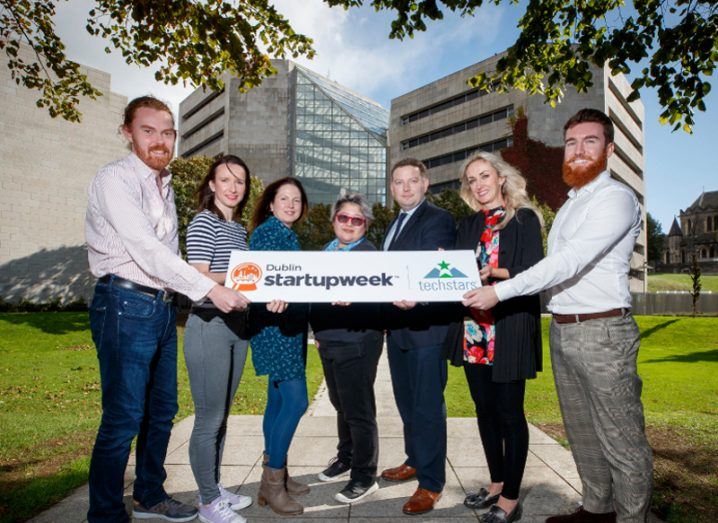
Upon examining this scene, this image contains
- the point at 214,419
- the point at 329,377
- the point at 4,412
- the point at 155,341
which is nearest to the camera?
the point at 155,341

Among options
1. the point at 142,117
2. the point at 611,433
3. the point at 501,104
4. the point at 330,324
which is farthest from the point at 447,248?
the point at 501,104

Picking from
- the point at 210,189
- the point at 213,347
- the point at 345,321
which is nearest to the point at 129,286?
the point at 213,347

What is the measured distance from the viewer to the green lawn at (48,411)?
4.09 metres

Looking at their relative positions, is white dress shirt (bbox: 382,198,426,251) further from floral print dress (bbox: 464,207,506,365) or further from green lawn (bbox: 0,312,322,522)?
green lawn (bbox: 0,312,322,522)

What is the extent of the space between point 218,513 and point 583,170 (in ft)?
11.8

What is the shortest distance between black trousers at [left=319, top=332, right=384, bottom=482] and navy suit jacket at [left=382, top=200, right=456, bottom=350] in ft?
0.77

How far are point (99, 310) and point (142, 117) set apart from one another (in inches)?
53.2

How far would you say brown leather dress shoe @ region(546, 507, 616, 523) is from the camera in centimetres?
321

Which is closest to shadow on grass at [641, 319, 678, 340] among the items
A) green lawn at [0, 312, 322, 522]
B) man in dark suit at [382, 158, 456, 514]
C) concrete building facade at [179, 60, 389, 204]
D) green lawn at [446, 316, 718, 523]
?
green lawn at [446, 316, 718, 523]

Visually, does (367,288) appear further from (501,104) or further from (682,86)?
(501,104)

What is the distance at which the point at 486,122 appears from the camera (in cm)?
5481

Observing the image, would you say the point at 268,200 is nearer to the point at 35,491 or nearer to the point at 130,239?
the point at 130,239

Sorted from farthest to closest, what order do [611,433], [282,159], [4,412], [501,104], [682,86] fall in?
1. [282,159]
2. [501,104]
3. [4,412]
4. [682,86]
5. [611,433]

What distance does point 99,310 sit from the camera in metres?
2.97
